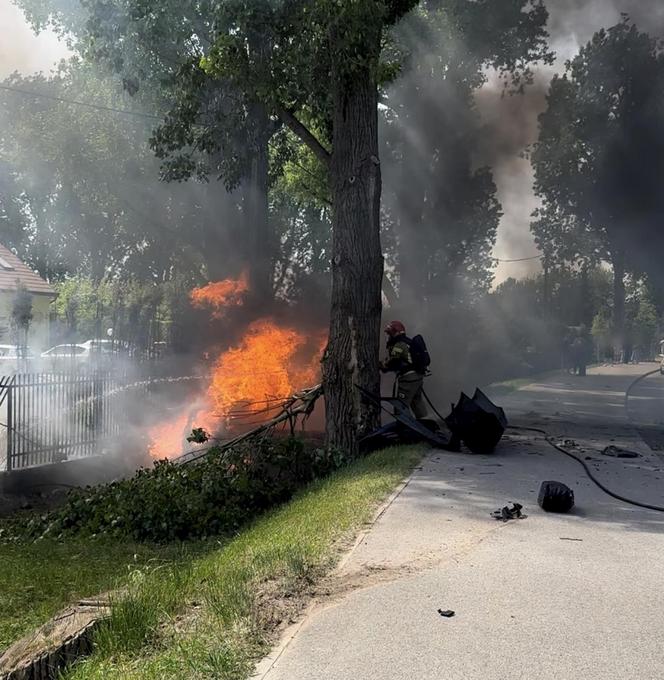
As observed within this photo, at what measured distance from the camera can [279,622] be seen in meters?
3.73

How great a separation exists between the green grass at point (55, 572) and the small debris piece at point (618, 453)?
5.28 meters

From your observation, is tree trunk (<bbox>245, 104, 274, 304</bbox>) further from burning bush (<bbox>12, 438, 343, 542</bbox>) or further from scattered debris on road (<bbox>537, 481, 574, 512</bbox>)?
scattered debris on road (<bbox>537, 481, 574, 512</bbox>)

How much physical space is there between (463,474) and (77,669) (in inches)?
205

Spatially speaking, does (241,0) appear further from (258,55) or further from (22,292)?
(22,292)

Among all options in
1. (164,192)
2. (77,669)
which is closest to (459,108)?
(164,192)

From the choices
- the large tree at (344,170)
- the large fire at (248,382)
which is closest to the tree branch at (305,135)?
the large tree at (344,170)

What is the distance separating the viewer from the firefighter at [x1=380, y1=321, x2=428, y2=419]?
10711 mm

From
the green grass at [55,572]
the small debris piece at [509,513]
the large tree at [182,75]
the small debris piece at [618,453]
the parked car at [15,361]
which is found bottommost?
the green grass at [55,572]

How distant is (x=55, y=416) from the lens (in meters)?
11.9

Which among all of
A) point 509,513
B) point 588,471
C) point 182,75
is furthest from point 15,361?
point 509,513

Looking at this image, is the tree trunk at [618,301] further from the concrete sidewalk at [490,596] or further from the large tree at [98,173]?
the concrete sidewalk at [490,596]

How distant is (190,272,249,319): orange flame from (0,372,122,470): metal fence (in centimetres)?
513

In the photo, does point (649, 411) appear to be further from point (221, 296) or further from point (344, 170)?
point (344, 170)

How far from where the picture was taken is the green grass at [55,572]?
5.13 m
